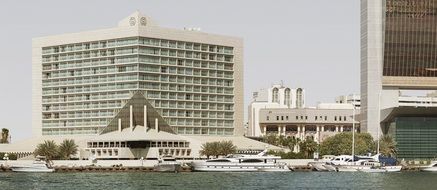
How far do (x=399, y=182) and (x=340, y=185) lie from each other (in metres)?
17.6

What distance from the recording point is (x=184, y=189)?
141375 millimetres

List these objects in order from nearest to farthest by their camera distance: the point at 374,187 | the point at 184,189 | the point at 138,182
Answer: the point at 184,189
the point at 374,187
the point at 138,182

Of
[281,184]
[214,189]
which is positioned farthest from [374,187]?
[214,189]

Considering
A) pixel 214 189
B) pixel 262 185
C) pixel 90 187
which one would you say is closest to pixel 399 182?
pixel 262 185

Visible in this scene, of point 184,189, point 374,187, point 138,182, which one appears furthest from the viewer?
point 138,182

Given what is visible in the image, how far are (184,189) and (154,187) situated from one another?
23.0 ft

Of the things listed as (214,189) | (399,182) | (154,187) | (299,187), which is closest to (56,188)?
(154,187)

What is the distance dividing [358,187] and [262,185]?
49.8 ft

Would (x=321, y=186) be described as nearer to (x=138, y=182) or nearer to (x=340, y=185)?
(x=340, y=185)

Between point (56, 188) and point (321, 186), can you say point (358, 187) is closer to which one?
point (321, 186)

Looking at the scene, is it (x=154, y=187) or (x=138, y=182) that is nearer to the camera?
(x=154, y=187)

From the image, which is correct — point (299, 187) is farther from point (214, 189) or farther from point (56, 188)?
point (56, 188)

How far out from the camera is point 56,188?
5709 inches

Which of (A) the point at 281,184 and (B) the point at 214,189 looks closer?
(B) the point at 214,189
